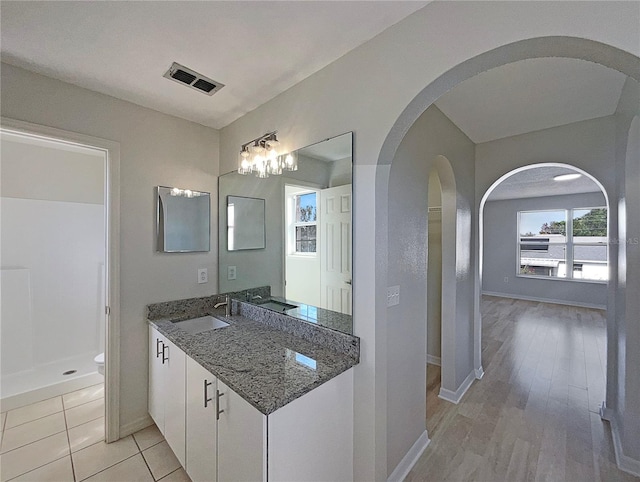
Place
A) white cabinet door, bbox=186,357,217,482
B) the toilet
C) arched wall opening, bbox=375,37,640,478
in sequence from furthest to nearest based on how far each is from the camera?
1. the toilet
2. white cabinet door, bbox=186,357,217,482
3. arched wall opening, bbox=375,37,640,478

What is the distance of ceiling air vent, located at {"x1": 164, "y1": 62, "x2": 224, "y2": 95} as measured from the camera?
5.30ft

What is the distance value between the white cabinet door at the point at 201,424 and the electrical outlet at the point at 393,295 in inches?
40.3

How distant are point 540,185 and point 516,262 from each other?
2590mm

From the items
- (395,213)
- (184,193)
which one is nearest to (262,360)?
(395,213)

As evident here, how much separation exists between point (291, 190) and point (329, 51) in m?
0.88

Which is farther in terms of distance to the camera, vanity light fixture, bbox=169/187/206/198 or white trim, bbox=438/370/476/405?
white trim, bbox=438/370/476/405

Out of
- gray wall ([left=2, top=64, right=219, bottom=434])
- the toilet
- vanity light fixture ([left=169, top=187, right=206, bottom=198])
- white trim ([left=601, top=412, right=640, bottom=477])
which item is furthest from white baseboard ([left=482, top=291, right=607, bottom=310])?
A: the toilet

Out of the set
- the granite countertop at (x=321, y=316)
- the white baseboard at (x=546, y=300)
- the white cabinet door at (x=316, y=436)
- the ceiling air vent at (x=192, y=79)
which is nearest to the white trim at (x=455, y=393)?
the white cabinet door at (x=316, y=436)

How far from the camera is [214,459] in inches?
51.9

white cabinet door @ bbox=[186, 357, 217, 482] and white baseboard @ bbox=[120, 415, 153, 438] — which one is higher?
white cabinet door @ bbox=[186, 357, 217, 482]

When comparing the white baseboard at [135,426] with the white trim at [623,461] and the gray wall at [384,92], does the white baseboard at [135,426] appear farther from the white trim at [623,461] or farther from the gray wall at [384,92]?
the white trim at [623,461]

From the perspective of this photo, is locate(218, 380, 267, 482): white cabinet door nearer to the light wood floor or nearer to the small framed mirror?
the light wood floor

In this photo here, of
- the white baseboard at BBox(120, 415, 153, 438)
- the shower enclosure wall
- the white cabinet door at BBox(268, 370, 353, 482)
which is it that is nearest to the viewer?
the white cabinet door at BBox(268, 370, 353, 482)

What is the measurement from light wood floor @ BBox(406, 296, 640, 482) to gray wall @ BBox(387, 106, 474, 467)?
34 cm
